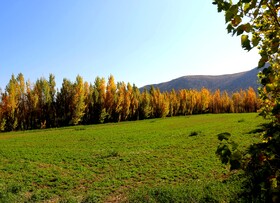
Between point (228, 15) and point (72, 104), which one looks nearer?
point (228, 15)

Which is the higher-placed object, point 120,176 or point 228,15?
point 228,15

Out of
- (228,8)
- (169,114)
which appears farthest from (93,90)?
(228,8)

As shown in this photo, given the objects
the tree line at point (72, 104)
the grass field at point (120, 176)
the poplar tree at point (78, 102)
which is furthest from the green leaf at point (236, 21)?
the poplar tree at point (78, 102)

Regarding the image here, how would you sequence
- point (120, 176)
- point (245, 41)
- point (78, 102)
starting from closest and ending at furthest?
point (245, 41) → point (120, 176) → point (78, 102)

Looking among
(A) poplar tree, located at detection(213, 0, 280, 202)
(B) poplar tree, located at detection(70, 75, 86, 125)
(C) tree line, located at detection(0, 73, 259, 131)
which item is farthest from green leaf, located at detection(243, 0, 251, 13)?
(B) poplar tree, located at detection(70, 75, 86, 125)

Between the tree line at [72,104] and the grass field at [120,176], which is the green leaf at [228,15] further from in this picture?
the tree line at [72,104]

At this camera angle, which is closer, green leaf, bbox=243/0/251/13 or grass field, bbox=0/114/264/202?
green leaf, bbox=243/0/251/13

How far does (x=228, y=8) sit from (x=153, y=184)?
13.1 metres

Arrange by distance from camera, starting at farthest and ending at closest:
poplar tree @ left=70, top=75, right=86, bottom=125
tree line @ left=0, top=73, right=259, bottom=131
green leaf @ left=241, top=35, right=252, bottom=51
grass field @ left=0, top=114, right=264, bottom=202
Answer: poplar tree @ left=70, top=75, right=86, bottom=125, tree line @ left=0, top=73, right=259, bottom=131, grass field @ left=0, top=114, right=264, bottom=202, green leaf @ left=241, top=35, right=252, bottom=51

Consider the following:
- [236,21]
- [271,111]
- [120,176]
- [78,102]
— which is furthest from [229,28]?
[78,102]

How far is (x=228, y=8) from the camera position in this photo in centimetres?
245

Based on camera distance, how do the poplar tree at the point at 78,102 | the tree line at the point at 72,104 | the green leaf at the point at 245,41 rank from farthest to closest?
the poplar tree at the point at 78,102
the tree line at the point at 72,104
the green leaf at the point at 245,41

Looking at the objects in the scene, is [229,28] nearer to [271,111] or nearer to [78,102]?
[271,111]

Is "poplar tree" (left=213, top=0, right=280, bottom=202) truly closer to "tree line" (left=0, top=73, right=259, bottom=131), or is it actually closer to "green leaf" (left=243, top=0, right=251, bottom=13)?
"green leaf" (left=243, top=0, right=251, bottom=13)
